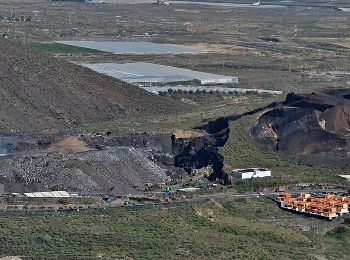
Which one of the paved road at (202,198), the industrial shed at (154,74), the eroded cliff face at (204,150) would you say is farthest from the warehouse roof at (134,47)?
the paved road at (202,198)

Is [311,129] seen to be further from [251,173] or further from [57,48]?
[57,48]

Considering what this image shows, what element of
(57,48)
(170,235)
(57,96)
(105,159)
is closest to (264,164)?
(105,159)

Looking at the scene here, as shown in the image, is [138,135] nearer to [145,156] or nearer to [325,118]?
[145,156]

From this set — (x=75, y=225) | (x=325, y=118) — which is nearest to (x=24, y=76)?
(x=325, y=118)

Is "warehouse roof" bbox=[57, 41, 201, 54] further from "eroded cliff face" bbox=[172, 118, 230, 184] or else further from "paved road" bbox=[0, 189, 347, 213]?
"paved road" bbox=[0, 189, 347, 213]

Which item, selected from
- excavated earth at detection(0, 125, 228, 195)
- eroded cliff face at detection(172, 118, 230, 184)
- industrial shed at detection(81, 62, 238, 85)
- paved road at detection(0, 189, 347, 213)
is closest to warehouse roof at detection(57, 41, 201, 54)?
→ industrial shed at detection(81, 62, 238, 85)

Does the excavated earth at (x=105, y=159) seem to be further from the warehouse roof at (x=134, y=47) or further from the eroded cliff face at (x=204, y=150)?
the warehouse roof at (x=134, y=47)
